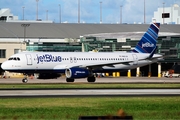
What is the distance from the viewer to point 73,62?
263 feet

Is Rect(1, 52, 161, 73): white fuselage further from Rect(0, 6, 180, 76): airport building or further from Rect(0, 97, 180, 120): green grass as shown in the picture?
Rect(0, 6, 180, 76): airport building

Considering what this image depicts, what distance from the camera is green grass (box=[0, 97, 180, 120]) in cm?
2997

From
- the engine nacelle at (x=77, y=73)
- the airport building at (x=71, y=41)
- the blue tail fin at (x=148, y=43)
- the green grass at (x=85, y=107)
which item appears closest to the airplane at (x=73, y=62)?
the engine nacelle at (x=77, y=73)

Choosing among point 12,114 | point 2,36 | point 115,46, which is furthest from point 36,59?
point 2,36

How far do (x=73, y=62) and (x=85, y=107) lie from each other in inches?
1803

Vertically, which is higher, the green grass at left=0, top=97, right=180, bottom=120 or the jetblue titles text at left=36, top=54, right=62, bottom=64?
the jetblue titles text at left=36, top=54, right=62, bottom=64

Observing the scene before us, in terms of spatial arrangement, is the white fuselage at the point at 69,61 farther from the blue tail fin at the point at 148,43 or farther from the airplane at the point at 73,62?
the blue tail fin at the point at 148,43

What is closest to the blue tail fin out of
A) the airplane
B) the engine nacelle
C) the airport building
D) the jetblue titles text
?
the airplane

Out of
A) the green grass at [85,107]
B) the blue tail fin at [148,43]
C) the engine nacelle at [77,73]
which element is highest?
the blue tail fin at [148,43]

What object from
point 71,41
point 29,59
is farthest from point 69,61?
A: point 71,41

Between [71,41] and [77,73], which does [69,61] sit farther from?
[71,41]

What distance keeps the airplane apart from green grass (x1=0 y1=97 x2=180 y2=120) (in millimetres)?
35899

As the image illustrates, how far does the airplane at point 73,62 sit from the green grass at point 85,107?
1413 inches

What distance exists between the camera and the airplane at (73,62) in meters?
76.5
